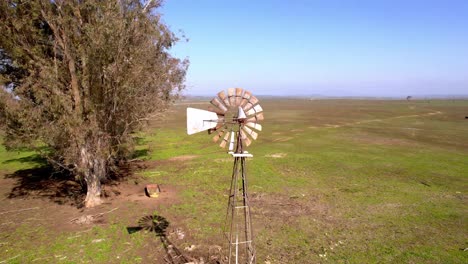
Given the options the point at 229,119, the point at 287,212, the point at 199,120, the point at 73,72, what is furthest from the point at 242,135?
the point at 73,72

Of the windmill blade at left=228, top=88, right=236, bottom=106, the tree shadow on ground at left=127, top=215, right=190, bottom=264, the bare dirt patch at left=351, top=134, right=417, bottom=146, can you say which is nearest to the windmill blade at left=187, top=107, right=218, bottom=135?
the windmill blade at left=228, top=88, right=236, bottom=106

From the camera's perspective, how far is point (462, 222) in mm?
12930

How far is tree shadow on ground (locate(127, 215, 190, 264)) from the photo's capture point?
10.1 meters

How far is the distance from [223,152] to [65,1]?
60.4 ft

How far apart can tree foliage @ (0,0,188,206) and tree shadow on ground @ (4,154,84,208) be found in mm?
2471

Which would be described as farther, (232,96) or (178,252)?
(178,252)

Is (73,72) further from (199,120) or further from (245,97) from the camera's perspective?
(245,97)

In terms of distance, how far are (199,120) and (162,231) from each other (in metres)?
6.60

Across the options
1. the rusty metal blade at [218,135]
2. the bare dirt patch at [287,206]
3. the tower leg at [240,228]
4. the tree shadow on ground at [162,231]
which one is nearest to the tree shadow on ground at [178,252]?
the tree shadow on ground at [162,231]

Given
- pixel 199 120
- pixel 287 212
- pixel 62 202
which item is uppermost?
pixel 199 120

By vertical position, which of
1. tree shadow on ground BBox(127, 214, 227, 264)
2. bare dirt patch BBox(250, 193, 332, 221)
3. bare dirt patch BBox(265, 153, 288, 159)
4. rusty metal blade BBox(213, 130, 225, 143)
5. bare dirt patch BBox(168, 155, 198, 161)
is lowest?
bare dirt patch BBox(168, 155, 198, 161)

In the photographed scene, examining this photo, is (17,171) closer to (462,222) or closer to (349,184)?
(349,184)

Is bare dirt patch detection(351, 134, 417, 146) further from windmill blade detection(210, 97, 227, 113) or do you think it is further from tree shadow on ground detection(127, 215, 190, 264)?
windmill blade detection(210, 97, 227, 113)

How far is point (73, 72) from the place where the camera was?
43.3 ft
